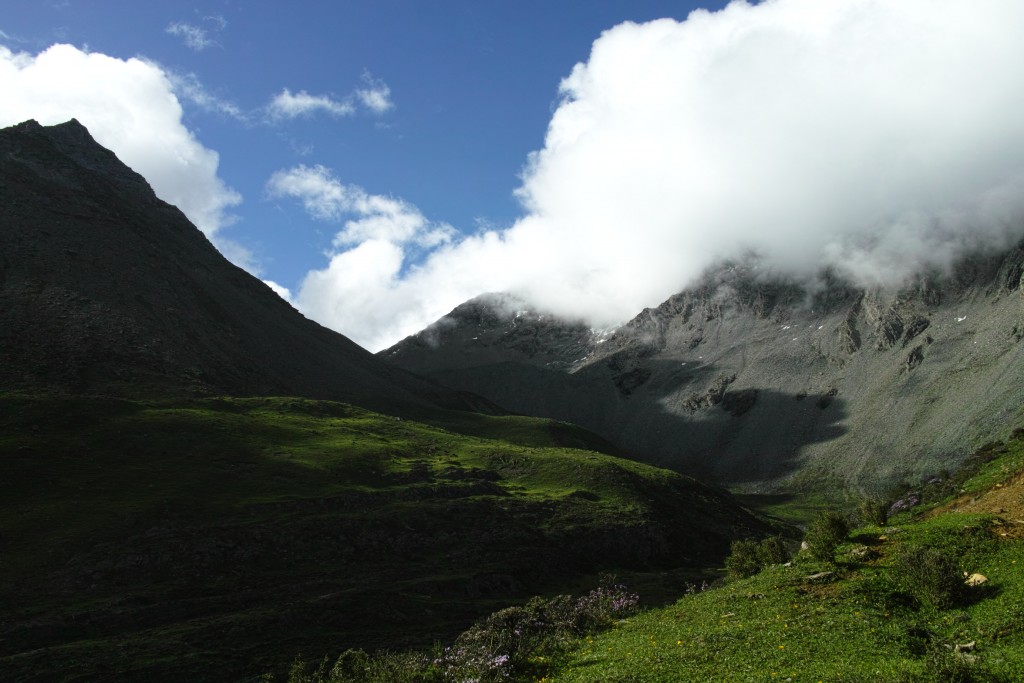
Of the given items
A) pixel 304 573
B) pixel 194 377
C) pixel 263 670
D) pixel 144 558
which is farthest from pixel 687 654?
pixel 194 377

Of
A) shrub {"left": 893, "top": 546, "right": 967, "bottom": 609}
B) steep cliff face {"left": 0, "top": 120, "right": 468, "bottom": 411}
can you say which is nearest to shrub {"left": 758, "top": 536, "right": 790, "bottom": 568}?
shrub {"left": 893, "top": 546, "right": 967, "bottom": 609}

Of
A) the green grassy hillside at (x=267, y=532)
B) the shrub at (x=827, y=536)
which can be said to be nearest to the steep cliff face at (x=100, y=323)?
the green grassy hillside at (x=267, y=532)

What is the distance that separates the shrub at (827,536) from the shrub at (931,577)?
6.31 meters

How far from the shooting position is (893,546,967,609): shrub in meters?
28.4

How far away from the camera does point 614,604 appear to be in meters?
47.2

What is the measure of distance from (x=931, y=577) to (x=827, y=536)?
10513 mm

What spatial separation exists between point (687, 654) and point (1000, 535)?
16633 mm

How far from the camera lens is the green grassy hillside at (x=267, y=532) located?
63.1 meters

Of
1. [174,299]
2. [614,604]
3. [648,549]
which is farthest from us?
[174,299]

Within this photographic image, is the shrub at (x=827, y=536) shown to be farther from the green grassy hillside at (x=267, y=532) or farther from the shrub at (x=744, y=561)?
the green grassy hillside at (x=267, y=532)

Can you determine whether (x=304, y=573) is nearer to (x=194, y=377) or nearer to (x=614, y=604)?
(x=614, y=604)

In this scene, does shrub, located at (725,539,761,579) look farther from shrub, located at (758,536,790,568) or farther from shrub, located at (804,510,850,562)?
shrub, located at (804,510,850,562)

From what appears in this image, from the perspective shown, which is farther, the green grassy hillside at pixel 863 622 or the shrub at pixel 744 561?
the shrub at pixel 744 561

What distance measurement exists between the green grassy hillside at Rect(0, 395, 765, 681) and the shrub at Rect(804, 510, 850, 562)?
3806 centimetres
